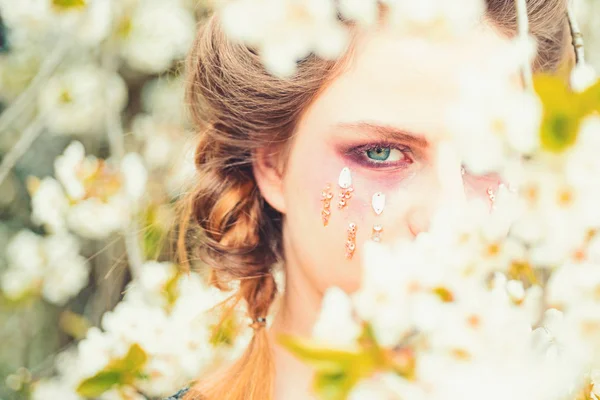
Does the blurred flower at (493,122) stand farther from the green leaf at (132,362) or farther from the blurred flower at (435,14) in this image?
the green leaf at (132,362)

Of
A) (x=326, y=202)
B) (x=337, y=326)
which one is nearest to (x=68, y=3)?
(x=326, y=202)

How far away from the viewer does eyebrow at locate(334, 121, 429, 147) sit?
3.62 feet

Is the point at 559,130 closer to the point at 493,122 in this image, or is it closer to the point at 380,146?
the point at 493,122

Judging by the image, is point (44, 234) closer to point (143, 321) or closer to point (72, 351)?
point (72, 351)

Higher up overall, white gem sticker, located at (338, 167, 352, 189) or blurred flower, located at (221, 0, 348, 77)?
blurred flower, located at (221, 0, 348, 77)

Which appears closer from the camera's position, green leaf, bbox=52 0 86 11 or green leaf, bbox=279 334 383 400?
green leaf, bbox=279 334 383 400

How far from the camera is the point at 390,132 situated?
111 centimetres

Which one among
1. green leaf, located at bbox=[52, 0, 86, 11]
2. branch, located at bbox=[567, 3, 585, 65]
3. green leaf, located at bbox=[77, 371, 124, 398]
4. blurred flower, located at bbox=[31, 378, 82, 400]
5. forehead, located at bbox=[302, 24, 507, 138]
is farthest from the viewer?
blurred flower, located at bbox=[31, 378, 82, 400]

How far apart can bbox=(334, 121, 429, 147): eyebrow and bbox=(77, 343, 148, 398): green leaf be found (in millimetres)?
586

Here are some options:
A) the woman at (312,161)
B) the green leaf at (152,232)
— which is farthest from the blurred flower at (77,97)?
the woman at (312,161)

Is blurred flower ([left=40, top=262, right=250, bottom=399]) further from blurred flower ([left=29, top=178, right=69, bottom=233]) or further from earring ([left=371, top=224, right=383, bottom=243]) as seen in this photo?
earring ([left=371, top=224, right=383, bottom=243])

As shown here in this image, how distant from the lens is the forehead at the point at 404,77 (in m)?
1.09

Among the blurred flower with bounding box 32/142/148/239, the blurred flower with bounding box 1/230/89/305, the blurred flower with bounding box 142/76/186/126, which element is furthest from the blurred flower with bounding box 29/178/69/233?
the blurred flower with bounding box 142/76/186/126

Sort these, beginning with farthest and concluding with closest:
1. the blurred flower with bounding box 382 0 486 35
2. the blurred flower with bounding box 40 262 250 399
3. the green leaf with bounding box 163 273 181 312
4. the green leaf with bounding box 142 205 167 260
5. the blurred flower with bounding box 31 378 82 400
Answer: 1. the blurred flower with bounding box 31 378 82 400
2. the green leaf with bounding box 142 205 167 260
3. the green leaf with bounding box 163 273 181 312
4. the blurred flower with bounding box 40 262 250 399
5. the blurred flower with bounding box 382 0 486 35
